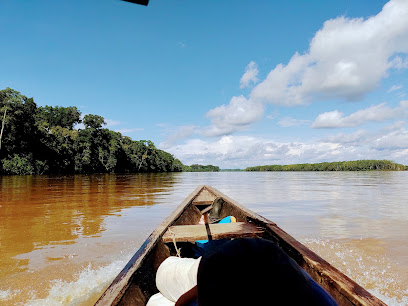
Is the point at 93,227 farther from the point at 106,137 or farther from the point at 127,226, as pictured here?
the point at 106,137

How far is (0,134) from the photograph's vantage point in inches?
1072

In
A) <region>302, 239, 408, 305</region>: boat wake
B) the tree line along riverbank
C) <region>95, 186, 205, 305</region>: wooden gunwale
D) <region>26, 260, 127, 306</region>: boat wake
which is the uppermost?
the tree line along riverbank

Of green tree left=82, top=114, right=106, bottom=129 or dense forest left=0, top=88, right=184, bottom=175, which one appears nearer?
dense forest left=0, top=88, right=184, bottom=175

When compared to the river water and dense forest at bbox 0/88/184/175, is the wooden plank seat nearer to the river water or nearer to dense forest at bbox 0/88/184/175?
the river water

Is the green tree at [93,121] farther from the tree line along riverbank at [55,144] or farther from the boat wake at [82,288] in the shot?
the boat wake at [82,288]

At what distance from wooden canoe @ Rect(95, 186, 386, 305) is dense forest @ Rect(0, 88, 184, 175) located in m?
31.6

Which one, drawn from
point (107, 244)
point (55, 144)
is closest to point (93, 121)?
point (55, 144)

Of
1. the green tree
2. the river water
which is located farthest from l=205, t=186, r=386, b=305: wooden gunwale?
Result: the green tree

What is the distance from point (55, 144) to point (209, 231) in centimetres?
3915

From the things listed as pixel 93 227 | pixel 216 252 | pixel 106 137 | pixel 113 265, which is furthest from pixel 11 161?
pixel 216 252

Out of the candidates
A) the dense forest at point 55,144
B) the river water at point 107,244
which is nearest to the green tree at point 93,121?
the dense forest at point 55,144

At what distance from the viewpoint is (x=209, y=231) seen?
2.97m

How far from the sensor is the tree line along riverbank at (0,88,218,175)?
28.5 meters

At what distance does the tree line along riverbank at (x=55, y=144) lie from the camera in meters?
28.5
